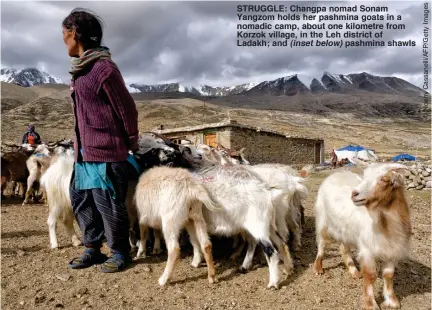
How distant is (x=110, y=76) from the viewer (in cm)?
395

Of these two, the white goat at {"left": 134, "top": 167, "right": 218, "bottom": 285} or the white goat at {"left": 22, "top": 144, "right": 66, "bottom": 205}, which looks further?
the white goat at {"left": 22, "top": 144, "right": 66, "bottom": 205}

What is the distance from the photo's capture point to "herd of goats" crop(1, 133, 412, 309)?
3.65 meters

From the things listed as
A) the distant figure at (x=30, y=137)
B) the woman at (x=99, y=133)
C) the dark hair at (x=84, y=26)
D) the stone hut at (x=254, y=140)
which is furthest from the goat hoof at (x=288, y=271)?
the stone hut at (x=254, y=140)

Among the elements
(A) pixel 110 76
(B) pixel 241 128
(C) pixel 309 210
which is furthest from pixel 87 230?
(B) pixel 241 128

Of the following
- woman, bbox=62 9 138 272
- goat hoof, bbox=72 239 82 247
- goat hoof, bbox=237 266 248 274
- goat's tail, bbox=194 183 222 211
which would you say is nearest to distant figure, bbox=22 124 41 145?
goat hoof, bbox=72 239 82 247

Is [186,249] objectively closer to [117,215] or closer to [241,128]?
[117,215]

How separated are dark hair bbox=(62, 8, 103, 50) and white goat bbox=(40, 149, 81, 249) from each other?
2.03 metres

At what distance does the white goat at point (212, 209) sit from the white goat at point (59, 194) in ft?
4.73

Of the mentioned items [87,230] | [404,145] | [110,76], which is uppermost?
[110,76]

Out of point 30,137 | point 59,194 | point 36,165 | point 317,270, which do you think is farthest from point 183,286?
point 30,137

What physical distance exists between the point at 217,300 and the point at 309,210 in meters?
5.69

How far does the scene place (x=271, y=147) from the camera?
22031 mm

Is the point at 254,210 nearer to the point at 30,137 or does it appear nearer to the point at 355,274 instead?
the point at 355,274

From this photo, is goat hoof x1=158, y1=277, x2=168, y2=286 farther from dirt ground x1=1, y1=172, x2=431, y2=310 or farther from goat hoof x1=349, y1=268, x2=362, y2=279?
goat hoof x1=349, y1=268, x2=362, y2=279
